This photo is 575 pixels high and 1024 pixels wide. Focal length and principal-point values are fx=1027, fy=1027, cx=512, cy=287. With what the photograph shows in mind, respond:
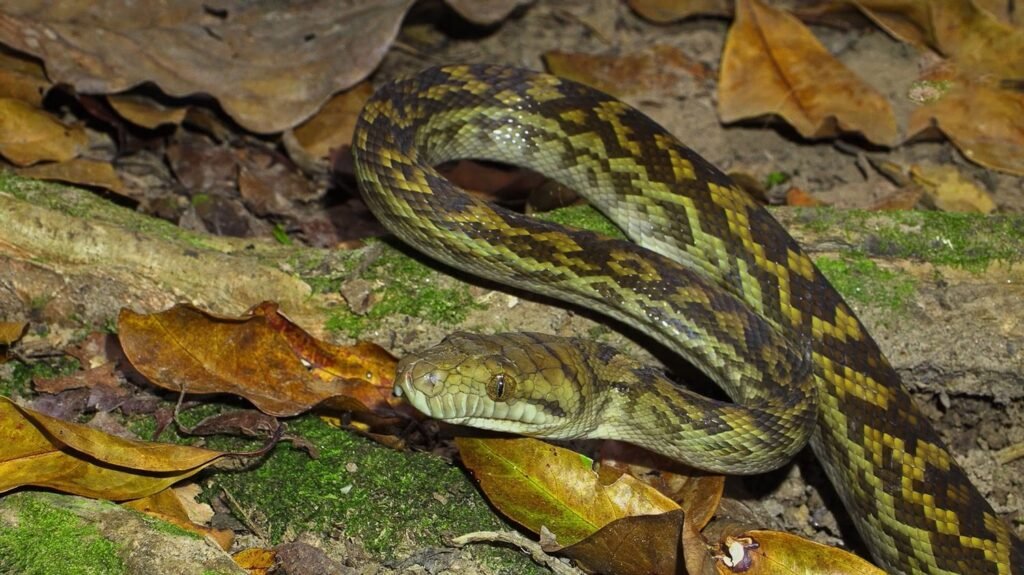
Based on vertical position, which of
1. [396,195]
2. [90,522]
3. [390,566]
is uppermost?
[396,195]

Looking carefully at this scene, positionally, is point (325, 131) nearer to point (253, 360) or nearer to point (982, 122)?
point (253, 360)

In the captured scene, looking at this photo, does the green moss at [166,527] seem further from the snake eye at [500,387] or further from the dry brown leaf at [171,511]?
the snake eye at [500,387]

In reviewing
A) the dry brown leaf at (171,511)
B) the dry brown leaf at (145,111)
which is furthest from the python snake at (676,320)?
the dry brown leaf at (145,111)

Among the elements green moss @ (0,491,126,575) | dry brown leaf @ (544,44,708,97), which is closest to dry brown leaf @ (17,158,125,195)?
green moss @ (0,491,126,575)

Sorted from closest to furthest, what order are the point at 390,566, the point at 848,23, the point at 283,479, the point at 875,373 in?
1. the point at 390,566
2. the point at 283,479
3. the point at 875,373
4. the point at 848,23

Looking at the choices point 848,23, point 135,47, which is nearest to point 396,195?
point 135,47

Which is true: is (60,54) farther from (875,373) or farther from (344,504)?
(875,373)
